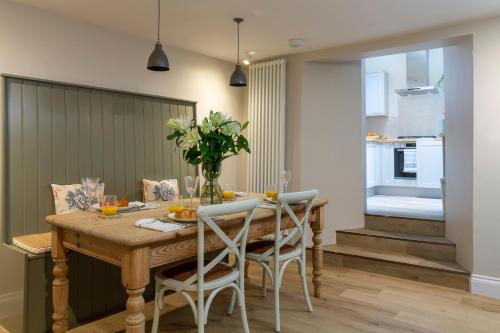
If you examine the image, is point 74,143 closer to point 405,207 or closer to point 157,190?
point 157,190

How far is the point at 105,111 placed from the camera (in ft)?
10.7

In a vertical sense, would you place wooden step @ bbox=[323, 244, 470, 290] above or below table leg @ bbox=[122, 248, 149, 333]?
below

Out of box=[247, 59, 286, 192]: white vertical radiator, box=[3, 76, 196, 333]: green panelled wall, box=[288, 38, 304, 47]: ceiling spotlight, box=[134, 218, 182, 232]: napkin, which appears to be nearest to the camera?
box=[134, 218, 182, 232]: napkin

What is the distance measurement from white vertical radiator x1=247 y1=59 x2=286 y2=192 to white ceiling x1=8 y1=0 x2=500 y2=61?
2.05 feet

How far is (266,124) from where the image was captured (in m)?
4.42

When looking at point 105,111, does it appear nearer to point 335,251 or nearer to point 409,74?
point 335,251

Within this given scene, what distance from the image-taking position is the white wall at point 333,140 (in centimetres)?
420

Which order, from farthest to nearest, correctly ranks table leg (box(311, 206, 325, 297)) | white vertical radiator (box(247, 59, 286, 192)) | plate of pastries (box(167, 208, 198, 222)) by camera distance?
white vertical radiator (box(247, 59, 286, 192))
table leg (box(311, 206, 325, 297))
plate of pastries (box(167, 208, 198, 222))

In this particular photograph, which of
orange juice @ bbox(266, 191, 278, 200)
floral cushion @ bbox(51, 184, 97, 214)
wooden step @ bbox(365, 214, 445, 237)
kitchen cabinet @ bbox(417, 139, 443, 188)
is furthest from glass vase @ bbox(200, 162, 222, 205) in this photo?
kitchen cabinet @ bbox(417, 139, 443, 188)

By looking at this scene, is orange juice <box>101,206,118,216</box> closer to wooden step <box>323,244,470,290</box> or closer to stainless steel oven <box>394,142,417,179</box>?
wooden step <box>323,244,470,290</box>

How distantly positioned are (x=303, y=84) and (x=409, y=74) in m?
3.23

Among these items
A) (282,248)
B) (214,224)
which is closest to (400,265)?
(282,248)

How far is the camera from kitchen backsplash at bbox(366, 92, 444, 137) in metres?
6.42

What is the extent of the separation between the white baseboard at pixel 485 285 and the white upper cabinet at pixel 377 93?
13.0ft
